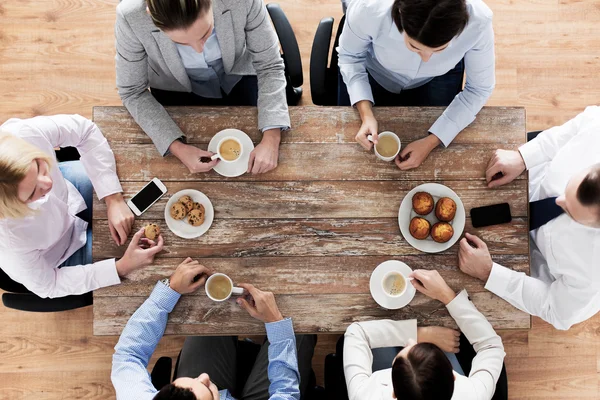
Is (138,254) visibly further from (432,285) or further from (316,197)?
(432,285)

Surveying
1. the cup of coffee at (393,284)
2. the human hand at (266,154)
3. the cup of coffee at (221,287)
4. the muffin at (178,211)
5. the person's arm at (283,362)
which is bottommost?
the person's arm at (283,362)

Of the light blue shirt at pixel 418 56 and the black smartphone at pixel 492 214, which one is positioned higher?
the light blue shirt at pixel 418 56

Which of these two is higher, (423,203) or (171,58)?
(171,58)

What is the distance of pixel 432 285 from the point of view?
1770 millimetres

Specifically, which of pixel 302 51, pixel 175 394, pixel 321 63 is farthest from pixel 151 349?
pixel 302 51

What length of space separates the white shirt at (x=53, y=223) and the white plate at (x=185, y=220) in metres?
0.22

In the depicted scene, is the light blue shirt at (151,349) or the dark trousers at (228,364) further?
the dark trousers at (228,364)

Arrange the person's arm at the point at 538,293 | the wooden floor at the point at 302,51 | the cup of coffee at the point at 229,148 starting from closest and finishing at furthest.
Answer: the person's arm at the point at 538,293, the cup of coffee at the point at 229,148, the wooden floor at the point at 302,51

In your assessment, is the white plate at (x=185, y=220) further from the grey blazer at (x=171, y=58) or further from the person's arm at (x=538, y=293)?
the person's arm at (x=538, y=293)

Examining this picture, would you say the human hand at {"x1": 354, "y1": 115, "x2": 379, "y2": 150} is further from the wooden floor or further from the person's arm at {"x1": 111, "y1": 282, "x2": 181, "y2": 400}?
the wooden floor

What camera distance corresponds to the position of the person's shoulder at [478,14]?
168cm

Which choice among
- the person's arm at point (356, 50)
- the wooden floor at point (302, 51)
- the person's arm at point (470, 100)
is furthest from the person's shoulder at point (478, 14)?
the wooden floor at point (302, 51)

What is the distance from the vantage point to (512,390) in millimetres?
2660

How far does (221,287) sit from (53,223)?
711 mm
